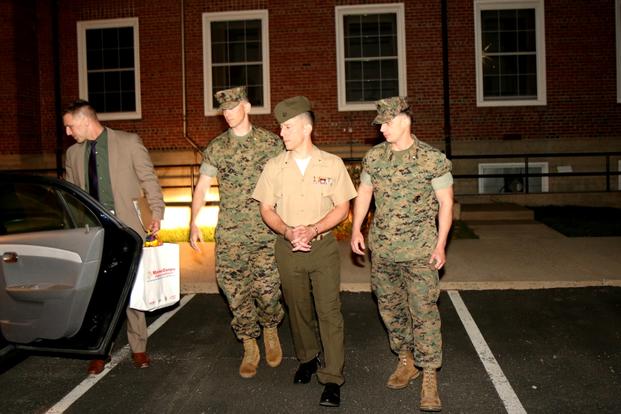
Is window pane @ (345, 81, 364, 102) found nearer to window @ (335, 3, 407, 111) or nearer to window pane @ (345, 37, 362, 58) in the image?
window @ (335, 3, 407, 111)

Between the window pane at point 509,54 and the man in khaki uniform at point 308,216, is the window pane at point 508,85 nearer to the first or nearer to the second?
the window pane at point 509,54

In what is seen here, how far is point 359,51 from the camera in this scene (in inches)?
567

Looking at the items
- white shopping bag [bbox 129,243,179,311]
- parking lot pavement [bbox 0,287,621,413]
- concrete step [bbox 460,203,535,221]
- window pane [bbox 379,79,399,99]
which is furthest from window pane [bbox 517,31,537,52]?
white shopping bag [bbox 129,243,179,311]

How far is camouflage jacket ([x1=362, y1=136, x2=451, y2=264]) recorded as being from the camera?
3.81 m

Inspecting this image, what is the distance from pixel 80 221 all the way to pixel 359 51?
1100 cm

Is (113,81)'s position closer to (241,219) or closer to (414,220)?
(241,219)

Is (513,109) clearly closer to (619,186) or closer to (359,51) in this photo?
(619,186)

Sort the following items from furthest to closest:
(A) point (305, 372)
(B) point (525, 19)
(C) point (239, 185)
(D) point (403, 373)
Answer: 1. (B) point (525, 19)
2. (C) point (239, 185)
3. (A) point (305, 372)
4. (D) point (403, 373)

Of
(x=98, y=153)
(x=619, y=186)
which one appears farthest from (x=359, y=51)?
(x=98, y=153)

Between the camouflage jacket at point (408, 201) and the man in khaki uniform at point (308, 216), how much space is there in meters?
0.29

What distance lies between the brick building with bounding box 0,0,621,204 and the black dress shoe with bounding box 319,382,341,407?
10469 millimetres

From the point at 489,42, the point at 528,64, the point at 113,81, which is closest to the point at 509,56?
the point at 528,64

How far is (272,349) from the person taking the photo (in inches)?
181

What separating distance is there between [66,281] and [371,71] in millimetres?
11759
